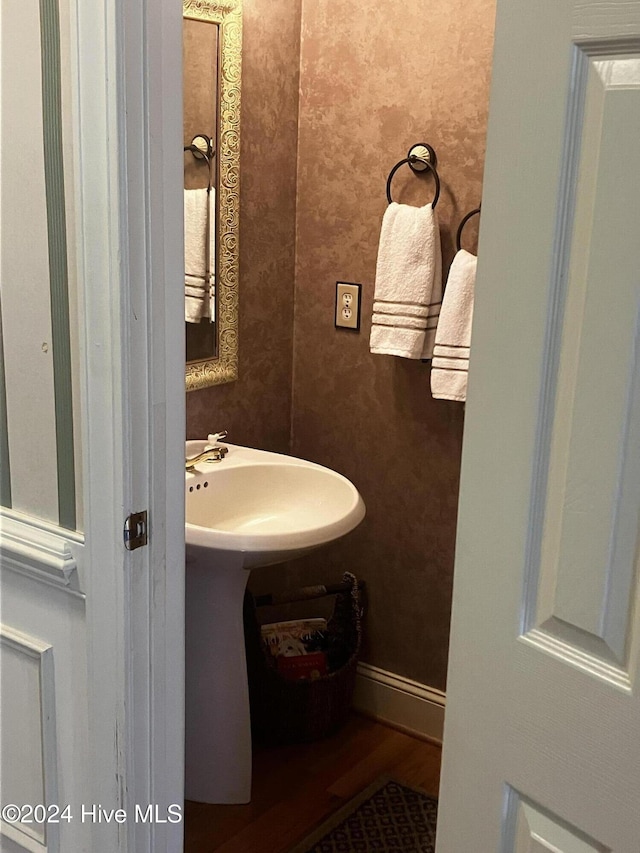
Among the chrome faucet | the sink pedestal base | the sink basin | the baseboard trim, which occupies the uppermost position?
the chrome faucet

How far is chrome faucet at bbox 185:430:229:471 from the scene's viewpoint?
2254mm

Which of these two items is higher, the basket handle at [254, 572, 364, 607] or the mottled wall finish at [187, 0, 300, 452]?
the mottled wall finish at [187, 0, 300, 452]

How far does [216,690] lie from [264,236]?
1.21m

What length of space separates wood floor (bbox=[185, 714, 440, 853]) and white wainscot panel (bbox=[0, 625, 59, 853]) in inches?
23.7

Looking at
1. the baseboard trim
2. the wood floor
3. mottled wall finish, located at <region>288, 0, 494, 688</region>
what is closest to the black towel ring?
mottled wall finish, located at <region>288, 0, 494, 688</region>

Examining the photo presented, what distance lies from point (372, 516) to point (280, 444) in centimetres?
35

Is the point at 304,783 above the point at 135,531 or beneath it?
beneath

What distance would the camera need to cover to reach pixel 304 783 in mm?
2359

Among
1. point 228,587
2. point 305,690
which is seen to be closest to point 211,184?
point 228,587

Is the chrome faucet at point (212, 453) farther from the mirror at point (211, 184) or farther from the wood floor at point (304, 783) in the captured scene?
the wood floor at point (304, 783)

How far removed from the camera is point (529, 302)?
874 millimetres

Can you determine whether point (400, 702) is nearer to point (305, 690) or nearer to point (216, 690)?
point (305, 690)

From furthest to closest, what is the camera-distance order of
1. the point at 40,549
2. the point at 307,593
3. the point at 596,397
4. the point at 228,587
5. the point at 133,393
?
the point at 307,593 < the point at 228,587 < the point at 40,549 < the point at 133,393 < the point at 596,397

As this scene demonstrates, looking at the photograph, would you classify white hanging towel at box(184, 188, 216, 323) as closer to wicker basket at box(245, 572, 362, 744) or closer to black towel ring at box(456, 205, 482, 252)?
black towel ring at box(456, 205, 482, 252)
